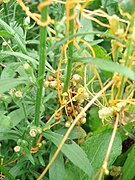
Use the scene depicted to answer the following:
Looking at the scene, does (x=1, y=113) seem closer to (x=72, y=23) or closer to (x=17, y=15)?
(x=72, y=23)

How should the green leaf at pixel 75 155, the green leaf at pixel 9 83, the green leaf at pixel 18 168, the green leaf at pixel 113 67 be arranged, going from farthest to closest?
1. the green leaf at pixel 18 168
2. the green leaf at pixel 75 155
3. the green leaf at pixel 9 83
4. the green leaf at pixel 113 67

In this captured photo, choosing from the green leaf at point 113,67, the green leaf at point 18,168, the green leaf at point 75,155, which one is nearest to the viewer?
the green leaf at point 113,67

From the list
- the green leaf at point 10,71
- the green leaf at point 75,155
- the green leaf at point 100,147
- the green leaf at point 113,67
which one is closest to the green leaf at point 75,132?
the green leaf at point 100,147

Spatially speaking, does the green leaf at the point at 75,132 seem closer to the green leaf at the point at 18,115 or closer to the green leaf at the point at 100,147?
the green leaf at the point at 100,147

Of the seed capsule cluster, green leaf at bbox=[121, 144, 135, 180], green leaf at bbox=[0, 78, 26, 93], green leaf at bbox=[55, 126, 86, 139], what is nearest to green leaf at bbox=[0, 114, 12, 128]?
green leaf at bbox=[0, 78, 26, 93]

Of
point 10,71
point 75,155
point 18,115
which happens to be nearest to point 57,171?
point 75,155

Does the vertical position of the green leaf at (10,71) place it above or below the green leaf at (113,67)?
below

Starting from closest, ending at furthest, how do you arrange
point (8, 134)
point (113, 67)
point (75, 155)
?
1. point (113, 67)
2. point (75, 155)
3. point (8, 134)

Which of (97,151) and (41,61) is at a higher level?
(41,61)

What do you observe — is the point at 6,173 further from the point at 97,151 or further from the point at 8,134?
the point at 97,151

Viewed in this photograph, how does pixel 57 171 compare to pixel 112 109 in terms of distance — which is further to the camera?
pixel 57 171
